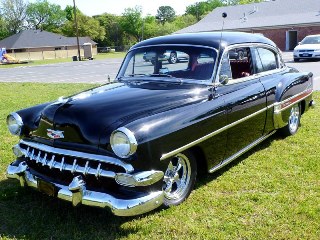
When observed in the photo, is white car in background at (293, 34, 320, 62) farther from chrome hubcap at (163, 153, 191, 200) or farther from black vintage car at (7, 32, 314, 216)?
chrome hubcap at (163, 153, 191, 200)

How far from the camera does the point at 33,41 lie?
5675 centimetres

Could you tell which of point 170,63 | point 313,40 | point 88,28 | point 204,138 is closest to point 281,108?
point 170,63

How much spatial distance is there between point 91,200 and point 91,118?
0.70 m

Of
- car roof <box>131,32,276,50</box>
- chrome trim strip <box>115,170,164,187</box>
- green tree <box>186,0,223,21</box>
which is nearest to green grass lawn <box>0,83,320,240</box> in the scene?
chrome trim strip <box>115,170,164,187</box>

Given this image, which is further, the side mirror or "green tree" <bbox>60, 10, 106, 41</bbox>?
"green tree" <bbox>60, 10, 106, 41</bbox>

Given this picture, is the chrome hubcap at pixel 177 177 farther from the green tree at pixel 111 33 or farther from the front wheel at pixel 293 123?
the green tree at pixel 111 33

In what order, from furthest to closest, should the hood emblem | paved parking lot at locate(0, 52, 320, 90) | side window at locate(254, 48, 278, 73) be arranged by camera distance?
paved parking lot at locate(0, 52, 320, 90), side window at locate(254, 48, 278, 73), the hood emblem

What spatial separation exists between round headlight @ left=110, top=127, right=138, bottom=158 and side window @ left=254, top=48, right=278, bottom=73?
251cm

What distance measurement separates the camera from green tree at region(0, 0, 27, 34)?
7893 cm

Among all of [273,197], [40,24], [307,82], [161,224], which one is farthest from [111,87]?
[40,24]

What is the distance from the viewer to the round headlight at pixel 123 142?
3.03m

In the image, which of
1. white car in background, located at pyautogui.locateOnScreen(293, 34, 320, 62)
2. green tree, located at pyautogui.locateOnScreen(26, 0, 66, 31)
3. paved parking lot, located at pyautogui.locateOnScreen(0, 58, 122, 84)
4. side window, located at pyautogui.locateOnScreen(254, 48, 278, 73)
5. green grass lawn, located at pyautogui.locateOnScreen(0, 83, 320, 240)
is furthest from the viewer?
green tree, located at pyautogui.locateOnScreen(26, 0, 66, 31)

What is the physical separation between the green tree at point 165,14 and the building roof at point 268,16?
3155 inches

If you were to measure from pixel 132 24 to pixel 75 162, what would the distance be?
86.6m
